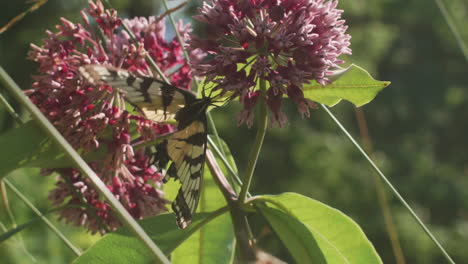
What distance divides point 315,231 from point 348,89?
26cm

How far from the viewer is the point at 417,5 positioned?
11406mm

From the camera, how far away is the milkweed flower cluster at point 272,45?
98 centimetres

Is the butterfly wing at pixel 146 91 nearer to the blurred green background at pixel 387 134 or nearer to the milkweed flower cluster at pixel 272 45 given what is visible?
the milkweed flower cluster at pixel 272 45

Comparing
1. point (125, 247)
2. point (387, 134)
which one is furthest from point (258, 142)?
point (387, 134)

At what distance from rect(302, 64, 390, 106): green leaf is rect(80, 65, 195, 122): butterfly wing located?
0.23 meters

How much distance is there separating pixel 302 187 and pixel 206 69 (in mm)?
7115

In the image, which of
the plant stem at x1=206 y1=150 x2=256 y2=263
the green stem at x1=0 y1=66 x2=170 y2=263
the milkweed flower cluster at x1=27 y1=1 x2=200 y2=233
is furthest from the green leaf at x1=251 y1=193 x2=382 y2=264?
the green stem at x1=0 y1=66 x2=170 y2=263

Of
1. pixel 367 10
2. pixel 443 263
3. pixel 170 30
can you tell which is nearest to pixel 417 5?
pixel 367 10

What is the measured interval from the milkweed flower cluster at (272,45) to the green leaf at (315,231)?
0.15 m

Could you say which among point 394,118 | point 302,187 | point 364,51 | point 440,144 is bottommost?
point 440,144

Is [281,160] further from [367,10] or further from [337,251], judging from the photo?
[337,251]

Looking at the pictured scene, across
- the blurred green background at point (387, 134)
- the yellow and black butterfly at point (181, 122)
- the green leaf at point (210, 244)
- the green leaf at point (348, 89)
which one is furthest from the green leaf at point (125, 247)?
the blurred green background at point (387, 134)

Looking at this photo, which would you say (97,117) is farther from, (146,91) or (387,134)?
(387,134)

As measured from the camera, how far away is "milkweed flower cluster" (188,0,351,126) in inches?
38.7
